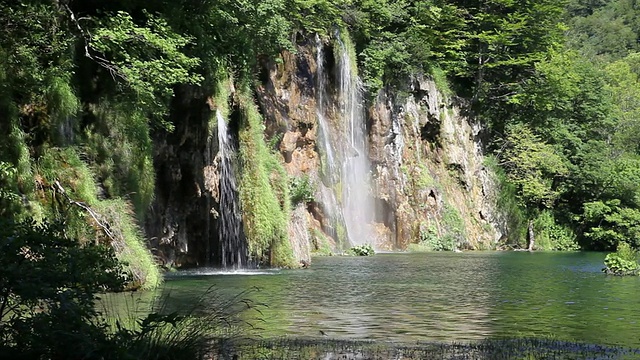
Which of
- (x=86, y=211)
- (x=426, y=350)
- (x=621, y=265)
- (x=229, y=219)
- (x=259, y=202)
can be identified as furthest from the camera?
(x=621, y=265)

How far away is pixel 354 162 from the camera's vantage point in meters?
40.3

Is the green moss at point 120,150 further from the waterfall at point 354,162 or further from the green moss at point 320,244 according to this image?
the waterfall at point 354,162

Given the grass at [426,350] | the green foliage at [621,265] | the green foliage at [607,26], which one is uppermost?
the green foliage at [607,26]

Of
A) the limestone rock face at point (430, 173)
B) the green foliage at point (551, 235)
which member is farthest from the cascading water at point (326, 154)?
the green foliage at point (551, 235)

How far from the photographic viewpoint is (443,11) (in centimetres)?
4834

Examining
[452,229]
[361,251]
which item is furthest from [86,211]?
[452,229]

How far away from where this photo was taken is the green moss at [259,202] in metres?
24.1

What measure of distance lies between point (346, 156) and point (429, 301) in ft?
75.5

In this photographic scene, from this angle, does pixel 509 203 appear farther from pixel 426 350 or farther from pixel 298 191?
pixel 426 350

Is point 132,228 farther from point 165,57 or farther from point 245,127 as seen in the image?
point 245,127

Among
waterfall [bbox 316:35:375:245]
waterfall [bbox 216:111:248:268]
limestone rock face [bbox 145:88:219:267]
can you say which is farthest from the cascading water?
limestone rock face [bbox 145:88:219:267]

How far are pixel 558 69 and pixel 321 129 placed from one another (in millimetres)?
20561

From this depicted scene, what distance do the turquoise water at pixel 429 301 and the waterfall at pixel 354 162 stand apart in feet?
40.8

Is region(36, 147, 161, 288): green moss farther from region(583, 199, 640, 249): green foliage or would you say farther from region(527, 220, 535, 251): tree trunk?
region(583, 199, 640, 249): green foliage
